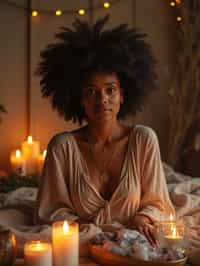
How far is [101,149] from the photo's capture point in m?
1.73

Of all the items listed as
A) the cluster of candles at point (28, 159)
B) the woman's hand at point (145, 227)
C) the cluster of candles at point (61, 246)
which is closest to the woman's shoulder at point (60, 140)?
the woman's hand at point (145, 227)

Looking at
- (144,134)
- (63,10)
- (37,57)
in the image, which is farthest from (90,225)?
(63,10)

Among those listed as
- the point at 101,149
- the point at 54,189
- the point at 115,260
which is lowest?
the point at 115,260

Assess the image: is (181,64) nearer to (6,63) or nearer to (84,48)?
(6,63)

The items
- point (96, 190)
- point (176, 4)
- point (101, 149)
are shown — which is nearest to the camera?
point (96, 190)

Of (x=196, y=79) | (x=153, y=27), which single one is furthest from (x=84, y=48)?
(x=153, y=27)

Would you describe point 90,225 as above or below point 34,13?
below

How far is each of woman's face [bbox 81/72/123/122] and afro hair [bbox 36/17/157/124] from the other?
3 cm

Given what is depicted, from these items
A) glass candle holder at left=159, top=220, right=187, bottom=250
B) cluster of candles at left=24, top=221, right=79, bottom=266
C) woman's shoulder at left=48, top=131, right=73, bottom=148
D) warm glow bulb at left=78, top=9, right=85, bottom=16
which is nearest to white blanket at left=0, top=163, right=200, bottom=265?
glass candle holder at left=159, top=220, right=187, bottom=250

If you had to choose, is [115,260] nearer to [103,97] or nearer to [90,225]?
[90,225]

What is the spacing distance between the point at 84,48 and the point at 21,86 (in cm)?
190

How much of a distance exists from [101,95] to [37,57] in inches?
76.2

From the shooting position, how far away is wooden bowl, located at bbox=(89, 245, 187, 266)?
124cm

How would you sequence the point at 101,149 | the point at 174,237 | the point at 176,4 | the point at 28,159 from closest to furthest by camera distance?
the point at 174,237 < the point at 101,149 < the point at 28,159 < the point at 176,4
